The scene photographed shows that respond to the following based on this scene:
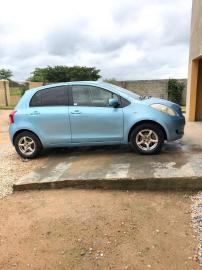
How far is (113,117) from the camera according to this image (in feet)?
20.6

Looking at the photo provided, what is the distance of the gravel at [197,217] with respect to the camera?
3.25 meters

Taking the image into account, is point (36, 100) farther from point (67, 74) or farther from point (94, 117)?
point (67, 74)

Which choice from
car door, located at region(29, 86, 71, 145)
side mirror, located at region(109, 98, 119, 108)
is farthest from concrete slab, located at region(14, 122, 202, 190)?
side mirror, located at region(109, 98, 119, 108)

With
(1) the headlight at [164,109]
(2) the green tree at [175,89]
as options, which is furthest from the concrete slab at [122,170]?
(2) the green tree at [175,89]

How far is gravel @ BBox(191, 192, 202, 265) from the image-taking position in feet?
10.7

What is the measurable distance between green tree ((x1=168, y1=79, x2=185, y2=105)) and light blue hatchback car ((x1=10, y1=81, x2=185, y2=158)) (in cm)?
1577

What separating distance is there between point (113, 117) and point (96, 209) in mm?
2508

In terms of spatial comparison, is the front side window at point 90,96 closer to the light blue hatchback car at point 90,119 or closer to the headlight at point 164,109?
the light blue hatchback car at point 90,119

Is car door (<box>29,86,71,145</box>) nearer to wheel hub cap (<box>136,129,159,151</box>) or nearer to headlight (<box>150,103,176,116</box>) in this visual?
wheel hub cap (<box>136,129,159,151</box>)

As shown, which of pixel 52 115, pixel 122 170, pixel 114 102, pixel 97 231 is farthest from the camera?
pixel 52 115

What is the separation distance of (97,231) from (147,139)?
2.87 meters

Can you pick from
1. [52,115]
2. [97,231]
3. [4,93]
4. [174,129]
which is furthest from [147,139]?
[4,93]

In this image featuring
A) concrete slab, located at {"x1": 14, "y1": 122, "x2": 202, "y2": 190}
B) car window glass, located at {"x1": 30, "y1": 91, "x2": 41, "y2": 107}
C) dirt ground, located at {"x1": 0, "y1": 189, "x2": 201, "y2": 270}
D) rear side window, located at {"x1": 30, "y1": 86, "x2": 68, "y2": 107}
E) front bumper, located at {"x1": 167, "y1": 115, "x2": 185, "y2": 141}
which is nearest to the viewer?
dirt ground, located at {"x1": 0, "y1": 189, "x2": 201, "y2": 270}

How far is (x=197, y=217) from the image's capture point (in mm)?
3865
